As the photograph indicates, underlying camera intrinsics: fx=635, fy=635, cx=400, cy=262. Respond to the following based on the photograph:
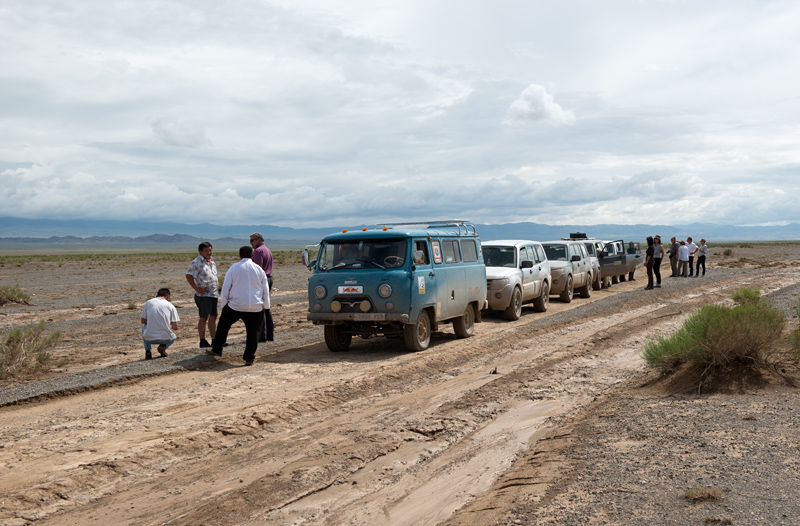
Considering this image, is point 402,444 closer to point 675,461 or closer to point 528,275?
point 675,461

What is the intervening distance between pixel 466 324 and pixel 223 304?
5.15 meters

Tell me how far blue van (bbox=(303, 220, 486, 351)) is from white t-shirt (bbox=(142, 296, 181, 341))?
2.41 metres

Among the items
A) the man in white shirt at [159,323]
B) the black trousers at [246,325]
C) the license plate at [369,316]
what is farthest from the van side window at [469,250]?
the man in white shirt at [159,323]

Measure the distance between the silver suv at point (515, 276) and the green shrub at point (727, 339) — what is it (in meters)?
7.58

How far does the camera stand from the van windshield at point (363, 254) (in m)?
11.2

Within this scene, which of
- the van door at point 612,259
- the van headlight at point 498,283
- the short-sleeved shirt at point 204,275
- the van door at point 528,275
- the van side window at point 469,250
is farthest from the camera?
the van door at point 612,259

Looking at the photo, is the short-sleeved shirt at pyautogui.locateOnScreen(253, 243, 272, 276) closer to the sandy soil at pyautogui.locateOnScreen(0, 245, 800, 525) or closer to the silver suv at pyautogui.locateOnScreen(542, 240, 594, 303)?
the sandy soil at pyautogui.locateOnScreen(0, 245, 800, 525)

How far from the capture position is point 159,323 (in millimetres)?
10836

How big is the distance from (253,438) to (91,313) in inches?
653

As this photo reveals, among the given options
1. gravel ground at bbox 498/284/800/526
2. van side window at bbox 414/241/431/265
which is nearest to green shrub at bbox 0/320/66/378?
van side window at bbox 414/241/431/265

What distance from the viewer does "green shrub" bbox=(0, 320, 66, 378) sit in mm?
9805

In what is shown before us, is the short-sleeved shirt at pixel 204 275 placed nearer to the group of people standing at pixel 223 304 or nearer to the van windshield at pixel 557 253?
the group of people standing at pixel 223 304

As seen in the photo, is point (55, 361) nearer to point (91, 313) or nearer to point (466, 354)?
point (466, 354)

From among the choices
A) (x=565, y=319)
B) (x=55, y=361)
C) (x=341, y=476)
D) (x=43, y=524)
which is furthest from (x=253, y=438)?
(x=565, y=319)
